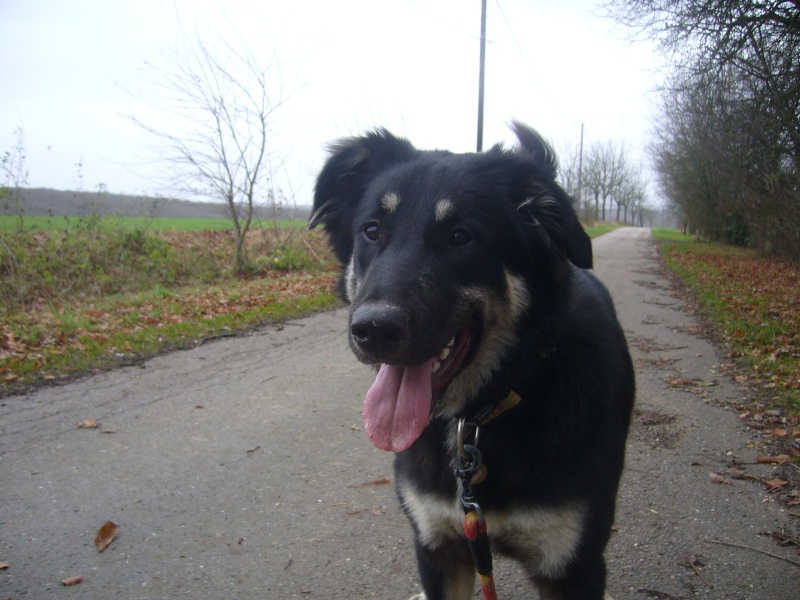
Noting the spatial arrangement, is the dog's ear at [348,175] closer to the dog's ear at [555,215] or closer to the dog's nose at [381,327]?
the dog's ear at [555,215]

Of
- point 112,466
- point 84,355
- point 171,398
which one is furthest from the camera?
point 84,355

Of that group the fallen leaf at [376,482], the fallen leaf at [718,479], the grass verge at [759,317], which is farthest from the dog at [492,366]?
the grass verge at [759,317]

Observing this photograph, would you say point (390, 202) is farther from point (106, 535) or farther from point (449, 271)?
point (106, 535)

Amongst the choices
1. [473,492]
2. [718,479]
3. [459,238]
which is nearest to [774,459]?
[718,479]

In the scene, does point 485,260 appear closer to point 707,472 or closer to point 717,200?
point 707,472

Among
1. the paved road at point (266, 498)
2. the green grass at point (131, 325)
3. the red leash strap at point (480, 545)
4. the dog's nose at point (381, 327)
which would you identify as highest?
the dog's nose at point (381, 327)

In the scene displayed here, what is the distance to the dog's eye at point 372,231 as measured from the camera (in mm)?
2566

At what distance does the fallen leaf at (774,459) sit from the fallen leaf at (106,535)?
4.06 m

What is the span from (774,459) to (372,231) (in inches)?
133

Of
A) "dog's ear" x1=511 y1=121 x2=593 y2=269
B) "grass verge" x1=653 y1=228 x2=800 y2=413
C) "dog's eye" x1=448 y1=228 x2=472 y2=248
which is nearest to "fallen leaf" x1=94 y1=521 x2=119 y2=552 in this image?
"dog's eye" x1=448 y1=228 x2=472 y2=248

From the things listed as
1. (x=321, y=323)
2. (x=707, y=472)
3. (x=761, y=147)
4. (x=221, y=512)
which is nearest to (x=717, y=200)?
(x=761, y=147)

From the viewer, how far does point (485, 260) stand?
2371mm

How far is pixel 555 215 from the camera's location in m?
2.43

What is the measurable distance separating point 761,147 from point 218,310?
55.2 ft
